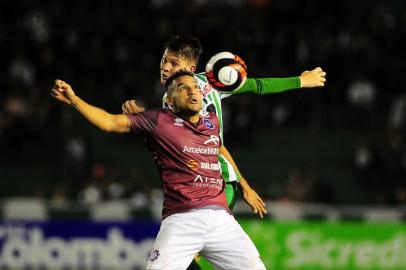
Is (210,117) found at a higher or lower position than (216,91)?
lower

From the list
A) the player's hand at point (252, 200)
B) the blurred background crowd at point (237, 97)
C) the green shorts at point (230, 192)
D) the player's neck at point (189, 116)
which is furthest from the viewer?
the blurred background crowd at point (237, 97)

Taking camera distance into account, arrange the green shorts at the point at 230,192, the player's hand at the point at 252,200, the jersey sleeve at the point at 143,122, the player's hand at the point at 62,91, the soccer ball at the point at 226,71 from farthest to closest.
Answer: the player's hand at the point at 252,200, the green shorts at the point at 230,192, the soccer ball at the point at 226,71, the jersey sleeve at the point at 143,122, the player's hand at the point at 62,91

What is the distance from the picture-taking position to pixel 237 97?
18844mm

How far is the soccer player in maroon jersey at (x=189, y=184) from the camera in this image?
7168 millimetres

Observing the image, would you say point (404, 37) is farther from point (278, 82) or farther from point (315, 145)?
point (278, 82)

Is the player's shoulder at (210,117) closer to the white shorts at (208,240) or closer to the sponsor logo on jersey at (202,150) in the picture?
the sponsor logo on jersey at (202,150)

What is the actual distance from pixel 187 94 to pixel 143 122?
1.32 ft

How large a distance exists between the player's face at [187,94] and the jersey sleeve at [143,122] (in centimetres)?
21

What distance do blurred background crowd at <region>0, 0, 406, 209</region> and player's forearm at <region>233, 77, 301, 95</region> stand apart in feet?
30.0

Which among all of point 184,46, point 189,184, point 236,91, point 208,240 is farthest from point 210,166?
point 184,46

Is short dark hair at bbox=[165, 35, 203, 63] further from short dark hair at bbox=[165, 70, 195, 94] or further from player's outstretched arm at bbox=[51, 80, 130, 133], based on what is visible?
player's outstretched arm at bbox=[51, 80, 130, 133]

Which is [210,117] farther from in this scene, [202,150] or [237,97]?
[237,97]

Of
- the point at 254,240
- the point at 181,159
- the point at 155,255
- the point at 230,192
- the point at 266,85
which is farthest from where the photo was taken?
the point at 254,240

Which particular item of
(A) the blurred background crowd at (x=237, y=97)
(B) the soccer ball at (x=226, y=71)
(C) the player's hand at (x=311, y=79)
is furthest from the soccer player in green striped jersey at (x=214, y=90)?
(A) the blurred background crowd at (x=237, y=97)
